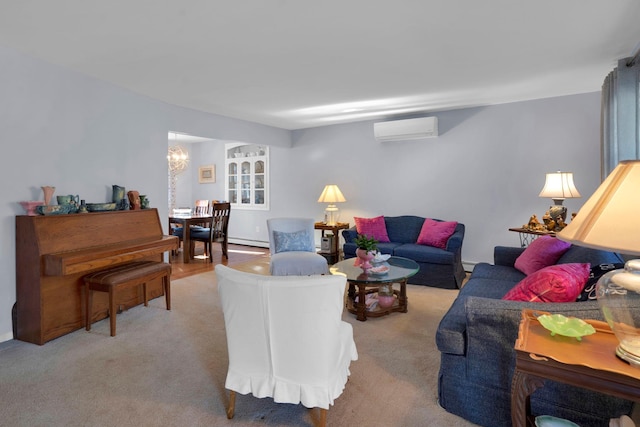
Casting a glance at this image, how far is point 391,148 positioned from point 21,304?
4922 millimetres

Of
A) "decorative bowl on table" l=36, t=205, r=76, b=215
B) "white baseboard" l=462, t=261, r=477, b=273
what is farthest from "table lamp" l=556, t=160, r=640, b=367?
"white baseboard" l=462, t=261, r=477, b=273

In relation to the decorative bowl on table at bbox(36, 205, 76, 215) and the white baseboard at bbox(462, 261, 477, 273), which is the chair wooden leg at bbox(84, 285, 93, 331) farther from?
the white baseboard at bbox(462, 261, 477, 273)

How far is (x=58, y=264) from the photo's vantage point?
2797mm

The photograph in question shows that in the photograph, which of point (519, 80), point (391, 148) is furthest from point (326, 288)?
point (391, 148)

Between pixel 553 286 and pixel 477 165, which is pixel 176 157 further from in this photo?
pixel 553 286

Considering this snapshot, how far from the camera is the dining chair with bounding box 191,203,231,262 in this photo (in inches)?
239

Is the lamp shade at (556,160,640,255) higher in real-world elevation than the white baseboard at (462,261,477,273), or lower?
higher

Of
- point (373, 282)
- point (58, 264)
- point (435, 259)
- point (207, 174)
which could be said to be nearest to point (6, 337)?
point (58, 264)

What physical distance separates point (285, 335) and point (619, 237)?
4.43 ft

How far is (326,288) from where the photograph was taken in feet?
5.41

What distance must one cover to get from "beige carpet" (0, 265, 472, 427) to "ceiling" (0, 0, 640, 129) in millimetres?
2368

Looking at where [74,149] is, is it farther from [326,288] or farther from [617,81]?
[617,81]

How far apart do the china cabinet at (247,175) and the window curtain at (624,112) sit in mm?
5550

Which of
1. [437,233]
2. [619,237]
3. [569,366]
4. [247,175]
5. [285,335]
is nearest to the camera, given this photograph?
[619,237]
